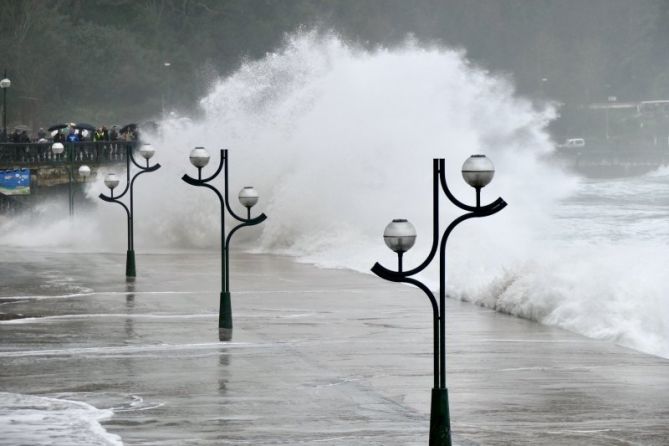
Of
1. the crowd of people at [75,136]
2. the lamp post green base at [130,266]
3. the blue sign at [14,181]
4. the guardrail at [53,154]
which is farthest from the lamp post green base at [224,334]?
the crowd of people at [75,136]

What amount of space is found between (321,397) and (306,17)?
106 m

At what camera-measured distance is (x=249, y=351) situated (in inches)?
850

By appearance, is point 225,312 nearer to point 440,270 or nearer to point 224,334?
point 224,334

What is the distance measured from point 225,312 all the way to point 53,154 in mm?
36326

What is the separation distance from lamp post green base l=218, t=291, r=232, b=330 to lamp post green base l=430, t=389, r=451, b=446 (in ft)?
33.2

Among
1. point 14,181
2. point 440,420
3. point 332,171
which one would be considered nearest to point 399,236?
point 440,420

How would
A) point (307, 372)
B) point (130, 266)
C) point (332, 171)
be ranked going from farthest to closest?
point (332, 171), point (130, 266), point (307, 372)

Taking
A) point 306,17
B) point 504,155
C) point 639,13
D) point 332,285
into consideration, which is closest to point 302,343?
point 332,285

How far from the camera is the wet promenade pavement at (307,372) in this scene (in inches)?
617

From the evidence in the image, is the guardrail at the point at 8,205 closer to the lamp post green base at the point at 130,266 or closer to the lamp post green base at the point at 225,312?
the lamp post green base at the point at 130,266

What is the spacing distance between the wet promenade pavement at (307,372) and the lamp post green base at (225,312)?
10.6 inches

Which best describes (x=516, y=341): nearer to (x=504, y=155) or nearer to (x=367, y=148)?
(x=367, y=148)

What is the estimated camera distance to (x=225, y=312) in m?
24.0

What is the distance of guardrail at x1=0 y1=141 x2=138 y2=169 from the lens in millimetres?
57603
